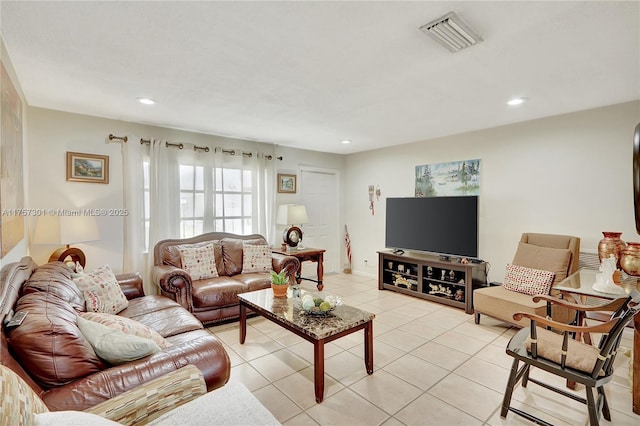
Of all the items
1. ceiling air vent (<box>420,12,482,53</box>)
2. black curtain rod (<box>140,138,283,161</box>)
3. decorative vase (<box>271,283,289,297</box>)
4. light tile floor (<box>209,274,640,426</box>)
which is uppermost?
ceiling air vent (<box>420,12,482,53</box>)

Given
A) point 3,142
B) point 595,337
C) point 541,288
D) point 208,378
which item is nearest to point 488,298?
point 541,288

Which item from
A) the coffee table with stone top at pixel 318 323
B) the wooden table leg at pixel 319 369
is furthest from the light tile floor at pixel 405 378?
the coffee table with stone top at pixel 318 323

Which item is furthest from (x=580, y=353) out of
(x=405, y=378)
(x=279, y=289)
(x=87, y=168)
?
(x=87, y=168)

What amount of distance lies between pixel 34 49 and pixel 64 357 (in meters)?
1.96

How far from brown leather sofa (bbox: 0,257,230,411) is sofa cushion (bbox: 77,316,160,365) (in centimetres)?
3

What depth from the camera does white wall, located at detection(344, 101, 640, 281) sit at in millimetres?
3168

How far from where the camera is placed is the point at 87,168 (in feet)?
11.5

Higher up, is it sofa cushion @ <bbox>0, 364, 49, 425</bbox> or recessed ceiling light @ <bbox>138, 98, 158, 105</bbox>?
recessed ceiling light @ <bbox>138, 98, 158, 105</bbox>

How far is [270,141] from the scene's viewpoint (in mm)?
4879

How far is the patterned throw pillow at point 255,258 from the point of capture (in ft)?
13.6

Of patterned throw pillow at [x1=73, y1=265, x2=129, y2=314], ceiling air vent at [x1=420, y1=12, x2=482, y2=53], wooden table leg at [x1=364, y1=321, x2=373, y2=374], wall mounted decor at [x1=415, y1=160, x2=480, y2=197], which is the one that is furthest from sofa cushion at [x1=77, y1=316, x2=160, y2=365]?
wall mounted decor at [x1=415, y1=160, x2=480, y2=197]

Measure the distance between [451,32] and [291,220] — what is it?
11.7 feet

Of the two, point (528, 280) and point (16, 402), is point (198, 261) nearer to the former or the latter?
point (16, 402)

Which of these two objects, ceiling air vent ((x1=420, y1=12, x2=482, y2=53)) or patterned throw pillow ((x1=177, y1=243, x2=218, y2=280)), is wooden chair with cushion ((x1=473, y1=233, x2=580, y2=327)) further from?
patterned throw pillow ((x1=177, y1=243, x2=218, y2=280))
